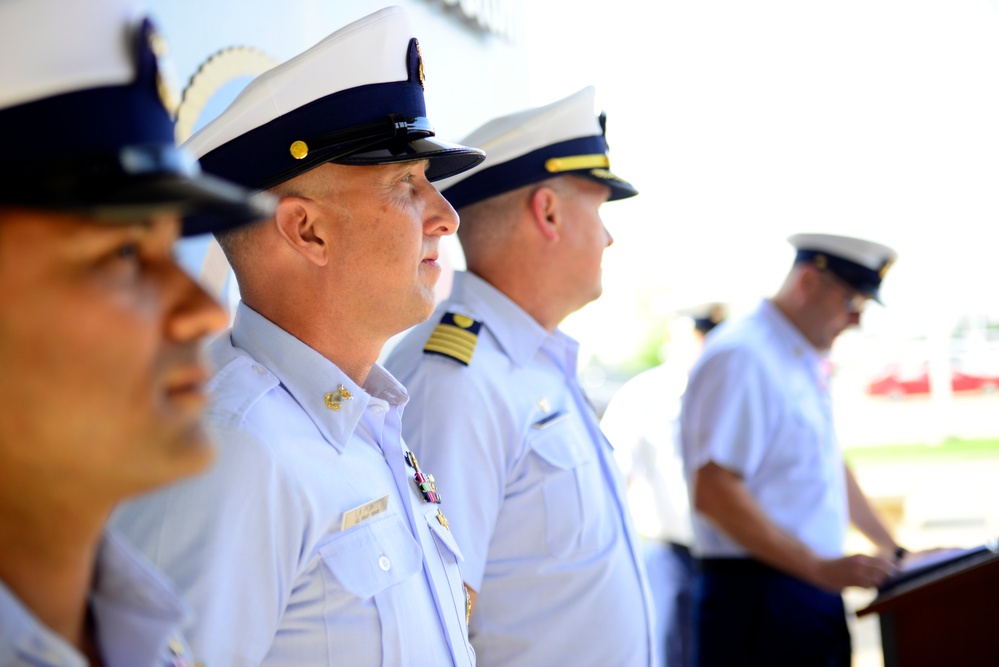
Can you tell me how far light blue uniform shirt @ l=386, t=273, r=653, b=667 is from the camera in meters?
2.02

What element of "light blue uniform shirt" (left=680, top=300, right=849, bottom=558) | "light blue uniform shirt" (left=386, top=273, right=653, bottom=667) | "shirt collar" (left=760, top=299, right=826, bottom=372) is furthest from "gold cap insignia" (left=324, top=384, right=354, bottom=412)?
"shirt collar" (left=760, top=299, right=826, bottom=372)

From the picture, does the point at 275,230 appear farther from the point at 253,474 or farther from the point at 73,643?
the point at 73,643

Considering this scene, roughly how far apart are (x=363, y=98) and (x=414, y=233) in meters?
0.24

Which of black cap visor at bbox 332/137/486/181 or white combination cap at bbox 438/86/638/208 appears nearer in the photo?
black cap visor at bbox 332/137/486/181

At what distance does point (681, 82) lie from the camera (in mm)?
11070

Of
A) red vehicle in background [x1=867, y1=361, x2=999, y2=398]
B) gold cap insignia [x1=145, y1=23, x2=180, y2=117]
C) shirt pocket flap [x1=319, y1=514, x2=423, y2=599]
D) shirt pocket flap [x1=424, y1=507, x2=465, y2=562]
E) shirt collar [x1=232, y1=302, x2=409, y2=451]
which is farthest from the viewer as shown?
red vehicle in background [x1=867, y1=361, x2=999, y2=398]

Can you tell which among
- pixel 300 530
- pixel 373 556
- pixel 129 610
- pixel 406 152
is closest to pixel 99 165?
pixel 129 610

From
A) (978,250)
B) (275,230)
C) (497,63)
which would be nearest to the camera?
(275,230)

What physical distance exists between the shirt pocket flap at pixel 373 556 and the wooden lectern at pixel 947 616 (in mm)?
2025

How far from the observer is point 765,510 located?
3.42 m

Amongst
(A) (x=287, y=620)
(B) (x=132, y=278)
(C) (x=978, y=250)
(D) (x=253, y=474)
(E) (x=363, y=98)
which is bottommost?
(C) (x=978, y=250)

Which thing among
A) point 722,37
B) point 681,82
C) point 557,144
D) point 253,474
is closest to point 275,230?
point 253,474

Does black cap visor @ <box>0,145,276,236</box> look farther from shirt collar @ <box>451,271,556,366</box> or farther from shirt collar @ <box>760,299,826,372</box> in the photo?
shirt collar @ <box>760,299,826,372</box>

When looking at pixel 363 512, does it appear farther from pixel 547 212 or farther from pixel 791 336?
pixel 791 336
